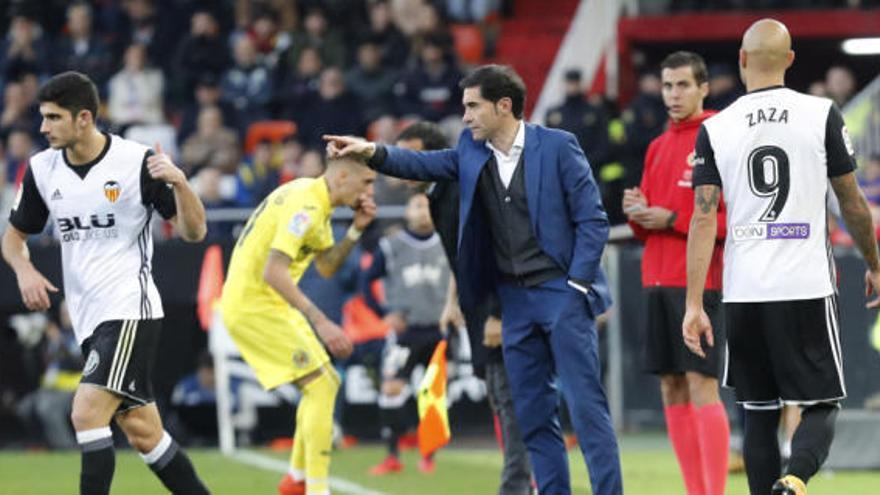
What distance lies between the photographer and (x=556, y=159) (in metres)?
9.44

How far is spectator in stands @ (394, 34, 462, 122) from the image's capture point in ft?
69.8

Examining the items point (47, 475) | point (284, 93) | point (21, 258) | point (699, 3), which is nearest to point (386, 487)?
point (47, 475)

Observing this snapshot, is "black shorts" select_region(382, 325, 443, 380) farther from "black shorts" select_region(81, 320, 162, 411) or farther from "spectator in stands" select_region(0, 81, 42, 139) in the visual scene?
"spectator in stands" select_region(0, 81, 42, 139)

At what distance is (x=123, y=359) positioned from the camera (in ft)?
31.5

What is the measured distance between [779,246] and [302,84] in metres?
13.9

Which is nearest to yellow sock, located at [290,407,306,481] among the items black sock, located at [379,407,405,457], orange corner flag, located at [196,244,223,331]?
black sock, located at [379,407,405,457]

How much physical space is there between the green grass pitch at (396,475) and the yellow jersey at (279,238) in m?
1.92

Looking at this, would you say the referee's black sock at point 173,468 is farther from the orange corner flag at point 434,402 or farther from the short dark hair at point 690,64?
the short dark hair at point 690,64

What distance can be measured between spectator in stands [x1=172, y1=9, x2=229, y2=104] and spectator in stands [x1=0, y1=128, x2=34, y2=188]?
7.91 ft

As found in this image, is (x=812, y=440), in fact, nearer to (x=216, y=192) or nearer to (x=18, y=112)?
(x=216, y=192)

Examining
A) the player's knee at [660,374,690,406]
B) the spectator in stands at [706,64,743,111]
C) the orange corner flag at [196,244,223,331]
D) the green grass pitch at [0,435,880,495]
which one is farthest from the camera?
the spectator in stands at [706,64,743,111]

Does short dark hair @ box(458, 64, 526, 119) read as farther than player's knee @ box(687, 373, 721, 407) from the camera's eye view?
No

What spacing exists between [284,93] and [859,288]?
7.90m

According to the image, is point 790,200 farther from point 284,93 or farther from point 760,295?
point 284,93
